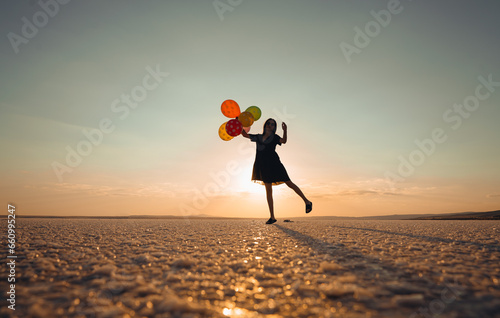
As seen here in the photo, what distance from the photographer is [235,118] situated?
775cm

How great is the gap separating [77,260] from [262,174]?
5330 millimetres

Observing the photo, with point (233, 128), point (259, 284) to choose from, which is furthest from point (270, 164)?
point (259, 284)

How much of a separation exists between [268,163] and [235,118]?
1.51 metres

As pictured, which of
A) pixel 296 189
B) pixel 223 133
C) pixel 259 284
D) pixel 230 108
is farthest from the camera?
pixel 223 133

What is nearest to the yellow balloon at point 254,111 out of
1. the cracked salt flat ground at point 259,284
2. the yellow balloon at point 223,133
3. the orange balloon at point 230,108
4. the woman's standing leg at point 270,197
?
the orange balloon at point 230,108

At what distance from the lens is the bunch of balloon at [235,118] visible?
7.48 metres

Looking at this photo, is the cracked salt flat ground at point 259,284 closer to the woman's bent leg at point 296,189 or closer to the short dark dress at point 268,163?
the woman's bent leg at point 296,189

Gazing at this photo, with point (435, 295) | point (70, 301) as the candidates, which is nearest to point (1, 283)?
point (70, 301)

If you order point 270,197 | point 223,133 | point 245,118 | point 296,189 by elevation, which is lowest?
point 270,197

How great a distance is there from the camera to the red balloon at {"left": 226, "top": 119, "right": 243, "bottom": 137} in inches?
294

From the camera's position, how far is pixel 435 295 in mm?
1463

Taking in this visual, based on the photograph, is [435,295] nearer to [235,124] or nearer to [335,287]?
[335,287]

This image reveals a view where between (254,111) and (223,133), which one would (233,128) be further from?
(254,111)

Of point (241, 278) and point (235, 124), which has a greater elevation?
point (235, 124)
